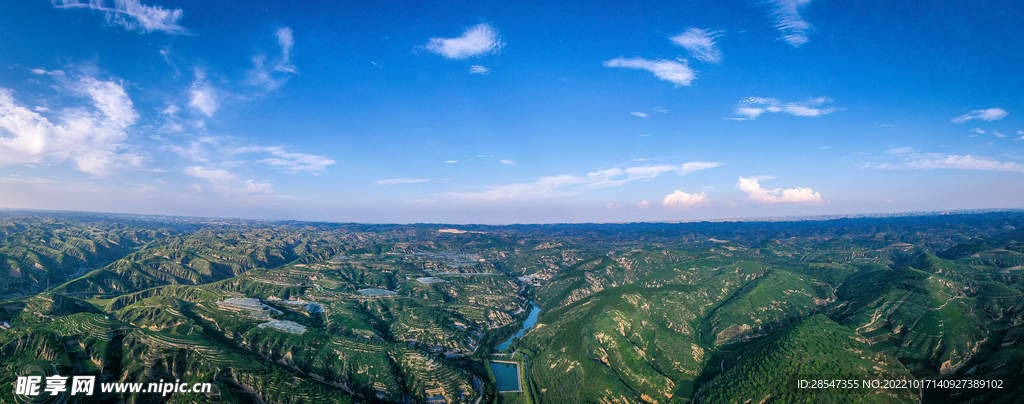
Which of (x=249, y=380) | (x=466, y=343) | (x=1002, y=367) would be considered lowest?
(x=466, y=343)

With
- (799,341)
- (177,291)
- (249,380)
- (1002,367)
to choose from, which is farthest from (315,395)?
(1002,367)

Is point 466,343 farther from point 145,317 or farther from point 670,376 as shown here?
point 145,317

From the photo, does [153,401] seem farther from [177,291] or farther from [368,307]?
[177,291]

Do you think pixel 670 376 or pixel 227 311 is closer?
pixel 670 376

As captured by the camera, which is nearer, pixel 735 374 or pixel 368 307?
pixel 735 374

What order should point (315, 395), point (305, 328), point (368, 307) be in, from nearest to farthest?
1. point (315, 395)
2. point (305, 328)
3. point (368, 307)

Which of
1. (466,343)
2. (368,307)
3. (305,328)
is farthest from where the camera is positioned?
(368,307)

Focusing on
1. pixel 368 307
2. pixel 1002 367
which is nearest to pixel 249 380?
pixel 368 307

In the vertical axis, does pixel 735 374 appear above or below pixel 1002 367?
below

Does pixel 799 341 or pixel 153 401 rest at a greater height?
pixel 799 341
